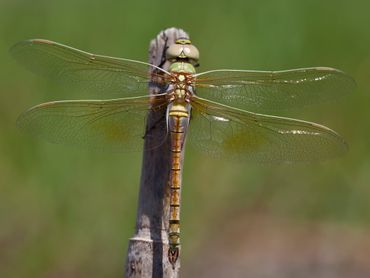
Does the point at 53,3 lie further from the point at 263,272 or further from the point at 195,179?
the point at 263,272

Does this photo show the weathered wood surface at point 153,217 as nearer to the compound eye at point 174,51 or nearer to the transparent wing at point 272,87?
the compound eye at point 174,51

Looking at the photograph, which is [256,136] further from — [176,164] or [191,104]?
[176,164]

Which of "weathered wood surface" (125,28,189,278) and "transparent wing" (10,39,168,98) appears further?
"transparent wing" (10,39,168,98)

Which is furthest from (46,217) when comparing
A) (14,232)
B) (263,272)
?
(263,272)

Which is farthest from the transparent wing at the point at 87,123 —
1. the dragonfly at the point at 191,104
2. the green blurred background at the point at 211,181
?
the green blurred background at the point at 211,181

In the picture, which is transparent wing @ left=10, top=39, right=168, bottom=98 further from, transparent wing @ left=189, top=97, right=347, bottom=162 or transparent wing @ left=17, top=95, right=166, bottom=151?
transparent wing @ left=189, top=97, right=347, bottom=162

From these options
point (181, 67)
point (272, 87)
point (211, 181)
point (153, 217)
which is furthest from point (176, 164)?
point (211, 181)

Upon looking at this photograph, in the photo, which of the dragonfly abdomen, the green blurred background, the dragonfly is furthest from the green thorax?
the green blurred background
